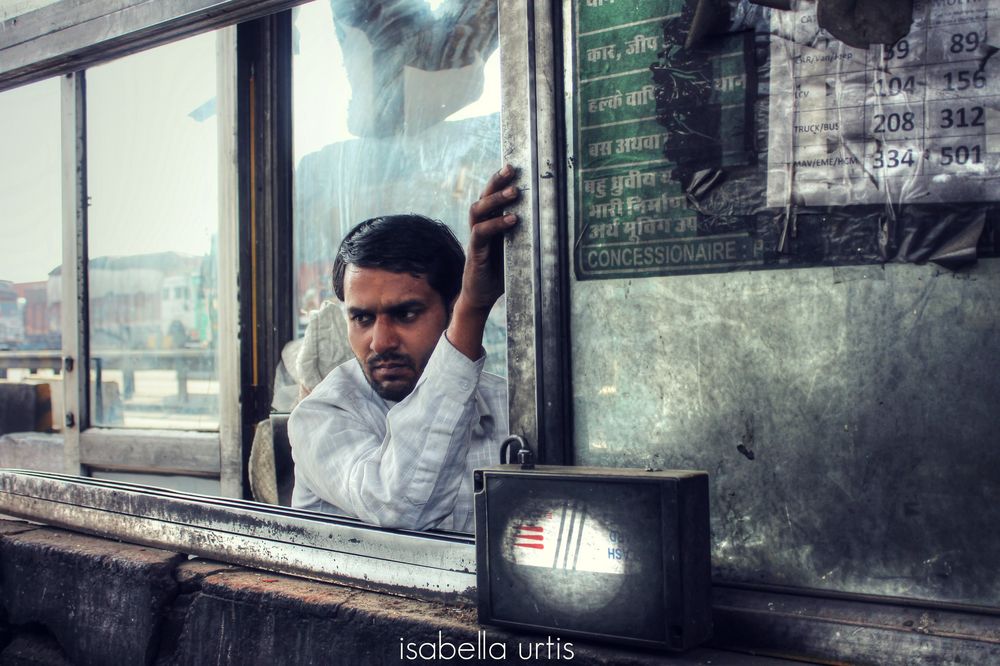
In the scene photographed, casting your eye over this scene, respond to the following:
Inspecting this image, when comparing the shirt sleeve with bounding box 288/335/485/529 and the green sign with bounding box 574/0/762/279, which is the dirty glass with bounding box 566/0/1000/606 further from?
the shirt sleeve with bounding box 288/335/485/529

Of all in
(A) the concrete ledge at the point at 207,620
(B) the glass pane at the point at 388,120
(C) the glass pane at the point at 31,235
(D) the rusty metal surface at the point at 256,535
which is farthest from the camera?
(C) the glass pane at the point at 31,235

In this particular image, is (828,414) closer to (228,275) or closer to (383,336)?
(383,336)

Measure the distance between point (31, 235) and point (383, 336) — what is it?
2494mm

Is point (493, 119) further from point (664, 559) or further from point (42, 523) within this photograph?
point (42, 523)

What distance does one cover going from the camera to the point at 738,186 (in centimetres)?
172

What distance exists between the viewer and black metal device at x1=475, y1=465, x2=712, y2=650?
1.58m

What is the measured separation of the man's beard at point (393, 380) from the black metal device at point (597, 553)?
0.85m

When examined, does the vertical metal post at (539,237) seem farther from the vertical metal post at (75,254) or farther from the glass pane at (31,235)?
the glass pane at (31,235)

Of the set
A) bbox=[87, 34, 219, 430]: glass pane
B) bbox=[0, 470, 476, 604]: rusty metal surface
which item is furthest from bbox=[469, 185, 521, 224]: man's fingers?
bbox=[87, 34, 219, 430]: glass pane

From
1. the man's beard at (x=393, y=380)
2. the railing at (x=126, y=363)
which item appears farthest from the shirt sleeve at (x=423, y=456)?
the railing at (x=126, y=363)

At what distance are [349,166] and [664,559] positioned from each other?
2222 mm

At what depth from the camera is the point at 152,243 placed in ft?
13.3

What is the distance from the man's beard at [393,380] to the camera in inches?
103

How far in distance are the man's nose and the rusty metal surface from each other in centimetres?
50
